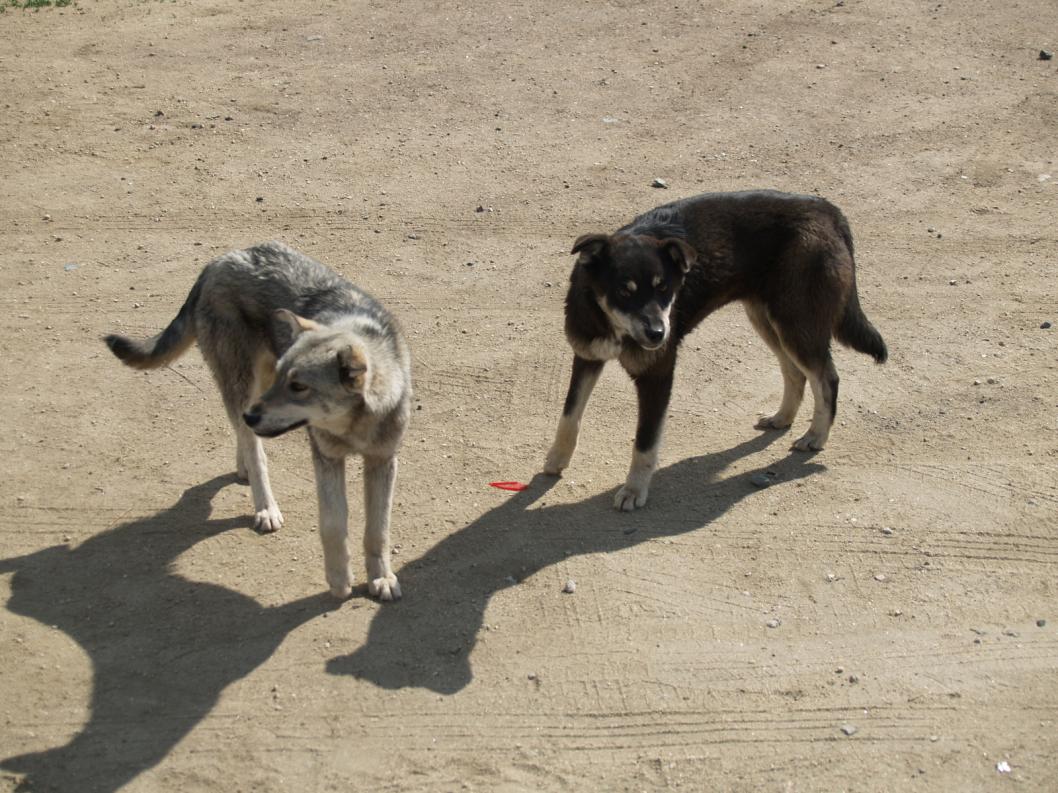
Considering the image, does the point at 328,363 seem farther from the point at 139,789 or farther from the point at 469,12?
the point at 469,12

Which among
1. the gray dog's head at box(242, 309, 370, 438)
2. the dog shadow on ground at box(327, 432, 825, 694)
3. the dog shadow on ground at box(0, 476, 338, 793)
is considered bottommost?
the dog shadow on ground at box(327, 432, 825, 694)

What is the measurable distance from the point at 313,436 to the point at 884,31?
11413 millimetres

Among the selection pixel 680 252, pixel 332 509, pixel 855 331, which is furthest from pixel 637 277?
pixel 332 509

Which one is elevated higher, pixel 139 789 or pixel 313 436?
pixel 313 436

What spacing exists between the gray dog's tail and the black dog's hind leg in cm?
252

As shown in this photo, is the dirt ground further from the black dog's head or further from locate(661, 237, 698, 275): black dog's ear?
locate(661, 237, 698, 275): black dog's ear

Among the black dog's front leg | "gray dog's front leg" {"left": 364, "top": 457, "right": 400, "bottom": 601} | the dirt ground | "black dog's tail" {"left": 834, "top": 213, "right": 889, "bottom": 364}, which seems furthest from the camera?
"black dog's tail" {"left": 834, "top": 213, "right": 889, "bottom": 364}

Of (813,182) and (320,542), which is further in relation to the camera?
(813,182)

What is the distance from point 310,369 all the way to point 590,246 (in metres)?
2.04

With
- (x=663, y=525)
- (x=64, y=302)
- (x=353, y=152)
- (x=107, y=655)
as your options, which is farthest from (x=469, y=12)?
(x=107, y=655)

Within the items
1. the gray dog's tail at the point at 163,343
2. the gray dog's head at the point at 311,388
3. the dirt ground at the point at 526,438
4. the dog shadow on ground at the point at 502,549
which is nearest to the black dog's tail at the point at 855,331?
the dirt ground at the point at 526,438

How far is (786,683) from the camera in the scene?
6.43 metres

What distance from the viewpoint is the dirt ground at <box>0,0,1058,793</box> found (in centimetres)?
613

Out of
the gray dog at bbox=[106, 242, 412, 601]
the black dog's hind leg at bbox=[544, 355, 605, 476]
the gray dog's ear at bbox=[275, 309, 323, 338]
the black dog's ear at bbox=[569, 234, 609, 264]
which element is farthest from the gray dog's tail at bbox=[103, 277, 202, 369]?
the black dog's hind leg at bbox=[544, 355, 605, 476]
